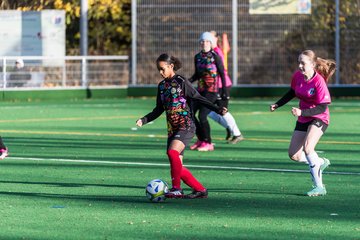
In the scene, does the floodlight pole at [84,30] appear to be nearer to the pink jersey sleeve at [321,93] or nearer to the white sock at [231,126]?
the white sock at [231,126]

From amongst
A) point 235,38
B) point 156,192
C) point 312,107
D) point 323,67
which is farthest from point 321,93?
point 235,38

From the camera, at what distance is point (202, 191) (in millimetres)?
12828

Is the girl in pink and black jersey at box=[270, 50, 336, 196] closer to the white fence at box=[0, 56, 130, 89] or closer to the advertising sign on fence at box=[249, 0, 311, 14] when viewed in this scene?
the white fence at box=[0, 56, 130, 89]

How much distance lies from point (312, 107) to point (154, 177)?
102 inches

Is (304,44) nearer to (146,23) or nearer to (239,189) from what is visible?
(146,23)

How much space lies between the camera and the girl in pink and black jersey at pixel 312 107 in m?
13.3

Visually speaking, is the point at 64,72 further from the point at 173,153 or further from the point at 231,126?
the point at 173,153

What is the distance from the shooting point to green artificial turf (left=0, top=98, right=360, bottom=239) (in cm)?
1065

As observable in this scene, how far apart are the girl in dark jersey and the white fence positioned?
14.3 meters

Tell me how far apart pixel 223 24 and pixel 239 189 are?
22.9 meters

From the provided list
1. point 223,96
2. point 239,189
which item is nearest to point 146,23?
point 223,96

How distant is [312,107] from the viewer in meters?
13.4

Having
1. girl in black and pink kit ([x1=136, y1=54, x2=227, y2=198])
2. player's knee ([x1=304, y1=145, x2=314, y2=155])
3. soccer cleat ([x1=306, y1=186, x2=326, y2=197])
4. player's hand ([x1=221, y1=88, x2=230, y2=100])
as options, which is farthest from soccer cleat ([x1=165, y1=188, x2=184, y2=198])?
player's hand ([x1=221, y1=88, x2=230, y2=100])

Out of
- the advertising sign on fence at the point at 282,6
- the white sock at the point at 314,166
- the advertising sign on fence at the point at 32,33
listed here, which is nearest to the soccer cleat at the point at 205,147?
the white sock at the point at 314,166
